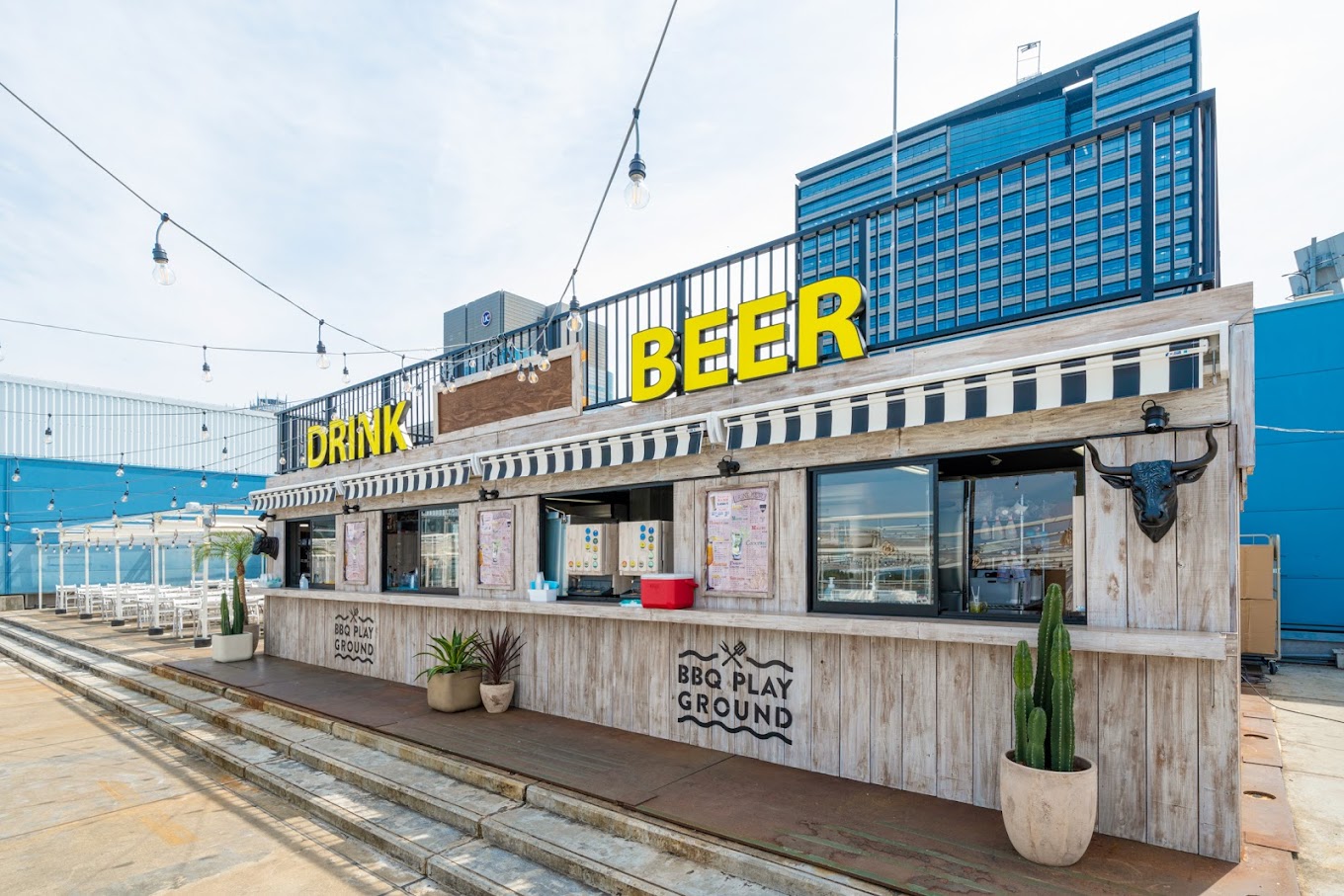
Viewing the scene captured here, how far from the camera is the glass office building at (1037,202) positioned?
458cm

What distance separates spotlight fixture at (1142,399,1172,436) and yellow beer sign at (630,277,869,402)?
1.96 meters

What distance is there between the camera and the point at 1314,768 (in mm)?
5832

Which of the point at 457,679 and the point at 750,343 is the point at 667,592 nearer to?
the point at 750,343

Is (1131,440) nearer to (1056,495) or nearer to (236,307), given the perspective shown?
(1056,495)

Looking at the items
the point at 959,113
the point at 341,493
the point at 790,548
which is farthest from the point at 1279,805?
the point at 959,113

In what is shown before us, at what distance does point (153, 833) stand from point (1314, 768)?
9.39m

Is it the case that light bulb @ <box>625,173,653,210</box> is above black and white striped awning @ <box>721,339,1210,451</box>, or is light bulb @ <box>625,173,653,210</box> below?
above

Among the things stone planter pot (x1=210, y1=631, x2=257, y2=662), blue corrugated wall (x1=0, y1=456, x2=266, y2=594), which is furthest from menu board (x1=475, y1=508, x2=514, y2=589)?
blue corrugated wall (x1=0, y1=456, x2=266, y2=594)

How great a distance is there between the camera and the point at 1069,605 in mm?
4918

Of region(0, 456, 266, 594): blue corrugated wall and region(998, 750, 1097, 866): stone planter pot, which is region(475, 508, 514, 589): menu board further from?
region(0, 456, 266, 594): blue corrugated wall

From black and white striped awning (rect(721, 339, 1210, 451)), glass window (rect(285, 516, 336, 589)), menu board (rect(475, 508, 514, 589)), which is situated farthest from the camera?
glass window (rect(285, 516, 336, 589))

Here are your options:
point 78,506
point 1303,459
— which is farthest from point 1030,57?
point 78,506

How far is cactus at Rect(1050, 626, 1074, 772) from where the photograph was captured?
12.6 ft

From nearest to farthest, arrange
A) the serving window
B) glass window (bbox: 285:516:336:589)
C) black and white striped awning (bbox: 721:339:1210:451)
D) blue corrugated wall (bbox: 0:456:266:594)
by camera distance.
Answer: black and white striped awning (bbox: 721:339:1210:451)
the serving window
glass window (bbox: 285:516:336:589)
blue corrugated wall (bbox: 0:456:266:594)
